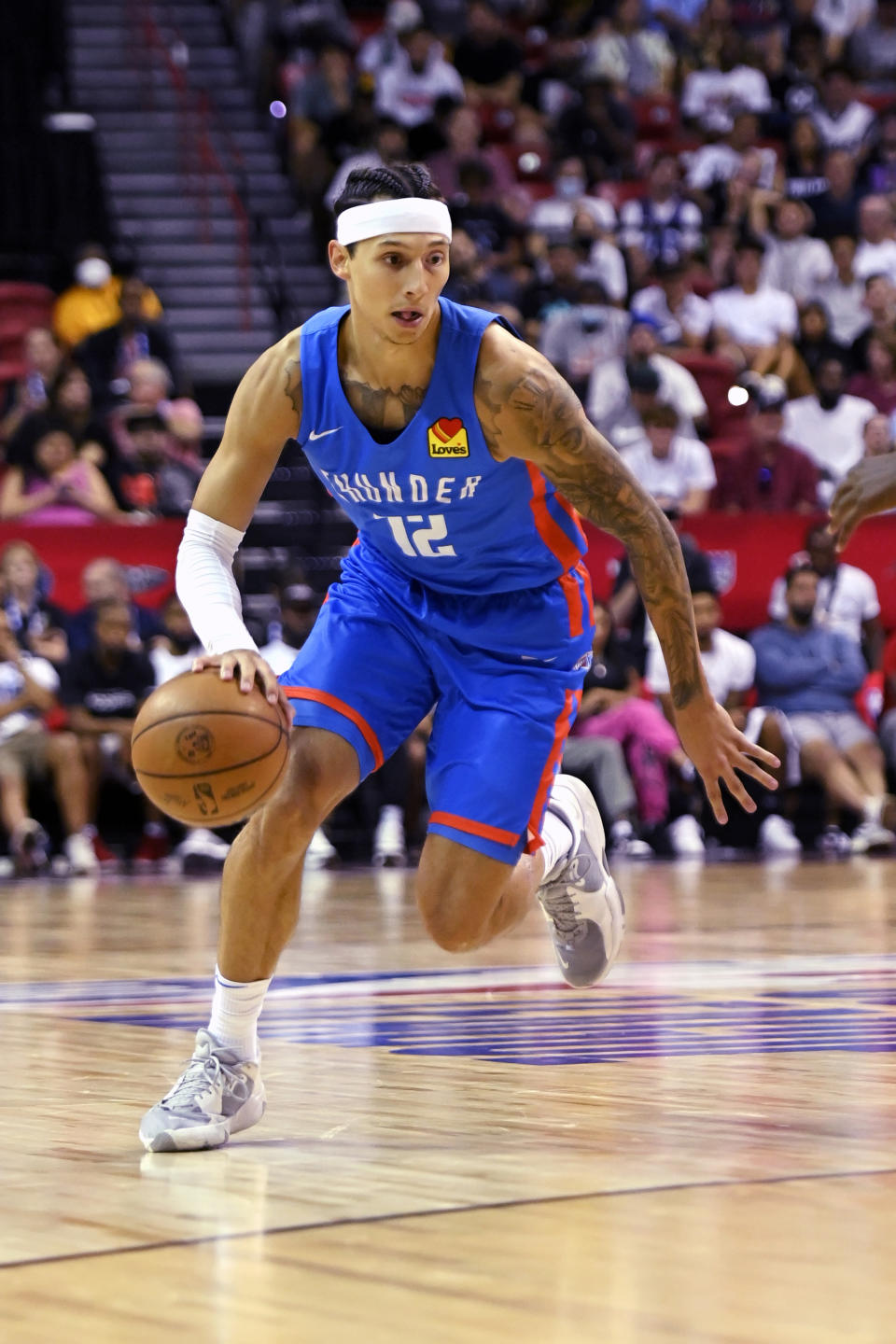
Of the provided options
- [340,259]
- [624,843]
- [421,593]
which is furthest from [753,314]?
[340,259]

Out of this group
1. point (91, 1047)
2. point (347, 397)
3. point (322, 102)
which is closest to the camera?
point (347, 397)

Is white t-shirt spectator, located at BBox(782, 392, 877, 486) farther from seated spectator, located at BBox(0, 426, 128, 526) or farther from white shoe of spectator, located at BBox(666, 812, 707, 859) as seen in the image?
seated spectator, located at BBox(0, 426, 128, 526)

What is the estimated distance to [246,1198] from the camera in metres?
2.98

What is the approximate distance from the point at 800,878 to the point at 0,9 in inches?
400

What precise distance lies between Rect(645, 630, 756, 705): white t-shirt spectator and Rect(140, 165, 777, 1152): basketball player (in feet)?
21.2

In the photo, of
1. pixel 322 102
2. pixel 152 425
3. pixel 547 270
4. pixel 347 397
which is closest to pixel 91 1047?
pixel 347 397

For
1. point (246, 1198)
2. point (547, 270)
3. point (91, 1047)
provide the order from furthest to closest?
point (547, 270) → point (91, 1047) → point (246, 1198)

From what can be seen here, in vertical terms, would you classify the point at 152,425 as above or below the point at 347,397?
above

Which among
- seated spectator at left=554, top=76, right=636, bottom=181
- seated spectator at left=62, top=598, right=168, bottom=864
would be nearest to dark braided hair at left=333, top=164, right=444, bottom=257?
seated spectator at left=62, top=598, right=168, bottom=864

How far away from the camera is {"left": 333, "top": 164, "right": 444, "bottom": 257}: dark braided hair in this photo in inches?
154

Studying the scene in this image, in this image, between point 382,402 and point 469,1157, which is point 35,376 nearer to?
point 382,402

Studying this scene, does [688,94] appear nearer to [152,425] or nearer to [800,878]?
[152,425]

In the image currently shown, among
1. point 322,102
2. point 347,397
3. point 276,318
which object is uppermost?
point 322,102

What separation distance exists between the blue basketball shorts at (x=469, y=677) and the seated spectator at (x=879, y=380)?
876 centimetres
